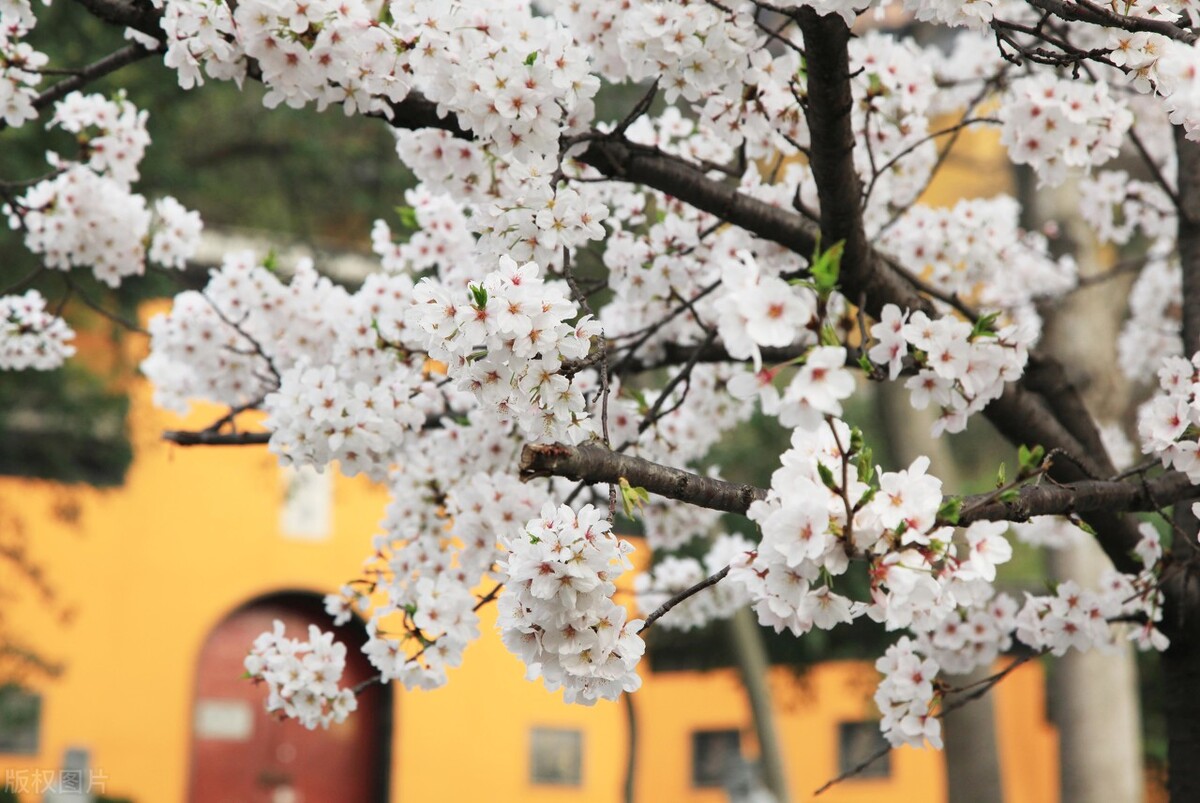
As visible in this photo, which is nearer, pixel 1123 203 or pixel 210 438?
pixel 210 438

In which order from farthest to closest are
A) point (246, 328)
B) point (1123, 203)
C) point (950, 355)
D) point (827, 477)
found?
point (1123, 203)
point (246, 328)
point (950, 355)
point (827, 477)

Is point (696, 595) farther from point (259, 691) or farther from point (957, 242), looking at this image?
point (259, 691)

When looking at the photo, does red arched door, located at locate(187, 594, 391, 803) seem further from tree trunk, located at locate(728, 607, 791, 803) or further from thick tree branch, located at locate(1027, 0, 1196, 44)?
thick tree branch, located at locate(1027, 0, 1196, 44)

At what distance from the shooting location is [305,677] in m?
3.19

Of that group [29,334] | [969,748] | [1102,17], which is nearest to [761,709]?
[969,748]

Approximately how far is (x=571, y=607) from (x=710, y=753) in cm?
1112

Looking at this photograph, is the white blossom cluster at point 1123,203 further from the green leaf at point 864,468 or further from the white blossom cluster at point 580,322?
the green leaf at point 864,468

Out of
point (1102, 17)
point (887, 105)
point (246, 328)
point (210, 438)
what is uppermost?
point (887, 105)

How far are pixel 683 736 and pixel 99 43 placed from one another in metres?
8.69

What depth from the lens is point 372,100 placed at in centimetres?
276

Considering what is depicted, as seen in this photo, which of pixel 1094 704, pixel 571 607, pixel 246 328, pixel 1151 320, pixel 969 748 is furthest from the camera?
pixel 1094 704

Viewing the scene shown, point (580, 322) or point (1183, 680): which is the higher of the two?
point (580, 322)

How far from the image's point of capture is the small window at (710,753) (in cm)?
1242

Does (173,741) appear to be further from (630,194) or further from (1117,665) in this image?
(630,194)
